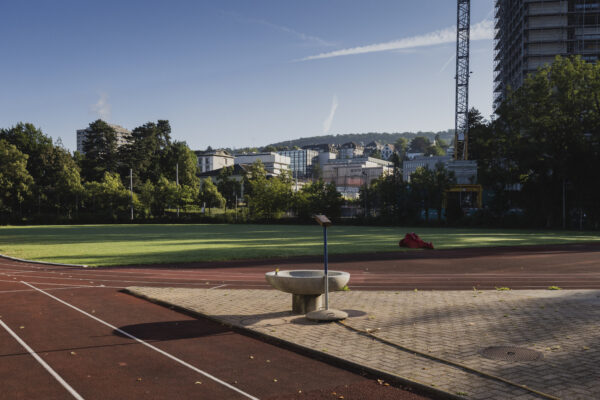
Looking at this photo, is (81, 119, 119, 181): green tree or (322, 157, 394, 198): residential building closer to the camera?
(81, 119, 119, 181): green tree

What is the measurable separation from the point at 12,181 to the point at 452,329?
9347 centimetres

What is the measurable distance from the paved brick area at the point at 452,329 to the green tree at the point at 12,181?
8411 centimetres

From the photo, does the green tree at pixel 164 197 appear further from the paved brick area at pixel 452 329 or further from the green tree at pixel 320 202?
the paved brick area at pixel 452 329

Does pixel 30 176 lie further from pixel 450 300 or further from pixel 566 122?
pixel 450 300

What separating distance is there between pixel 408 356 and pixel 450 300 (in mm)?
4795

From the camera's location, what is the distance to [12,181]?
8538 centimetres

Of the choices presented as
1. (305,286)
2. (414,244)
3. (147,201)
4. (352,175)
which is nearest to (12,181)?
(147,201)

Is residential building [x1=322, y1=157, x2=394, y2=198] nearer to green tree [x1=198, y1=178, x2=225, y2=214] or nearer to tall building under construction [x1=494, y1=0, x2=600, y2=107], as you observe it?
green tree [x1=198, y1=178, x2=225, y2=214]

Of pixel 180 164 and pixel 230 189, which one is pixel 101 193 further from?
pixel 230 189

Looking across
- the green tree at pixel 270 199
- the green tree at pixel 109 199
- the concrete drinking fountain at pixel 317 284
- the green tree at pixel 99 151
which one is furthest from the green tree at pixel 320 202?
the concrete drinking fountain at pixel 317 284

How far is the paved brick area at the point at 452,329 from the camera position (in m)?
6.44

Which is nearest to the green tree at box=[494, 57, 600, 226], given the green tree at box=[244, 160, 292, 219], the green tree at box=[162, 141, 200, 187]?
the green tree at box=[244, 160, 292, 219]

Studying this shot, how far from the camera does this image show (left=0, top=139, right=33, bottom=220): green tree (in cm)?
8388

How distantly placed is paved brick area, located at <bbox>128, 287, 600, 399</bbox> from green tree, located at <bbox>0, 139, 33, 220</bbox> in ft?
276
